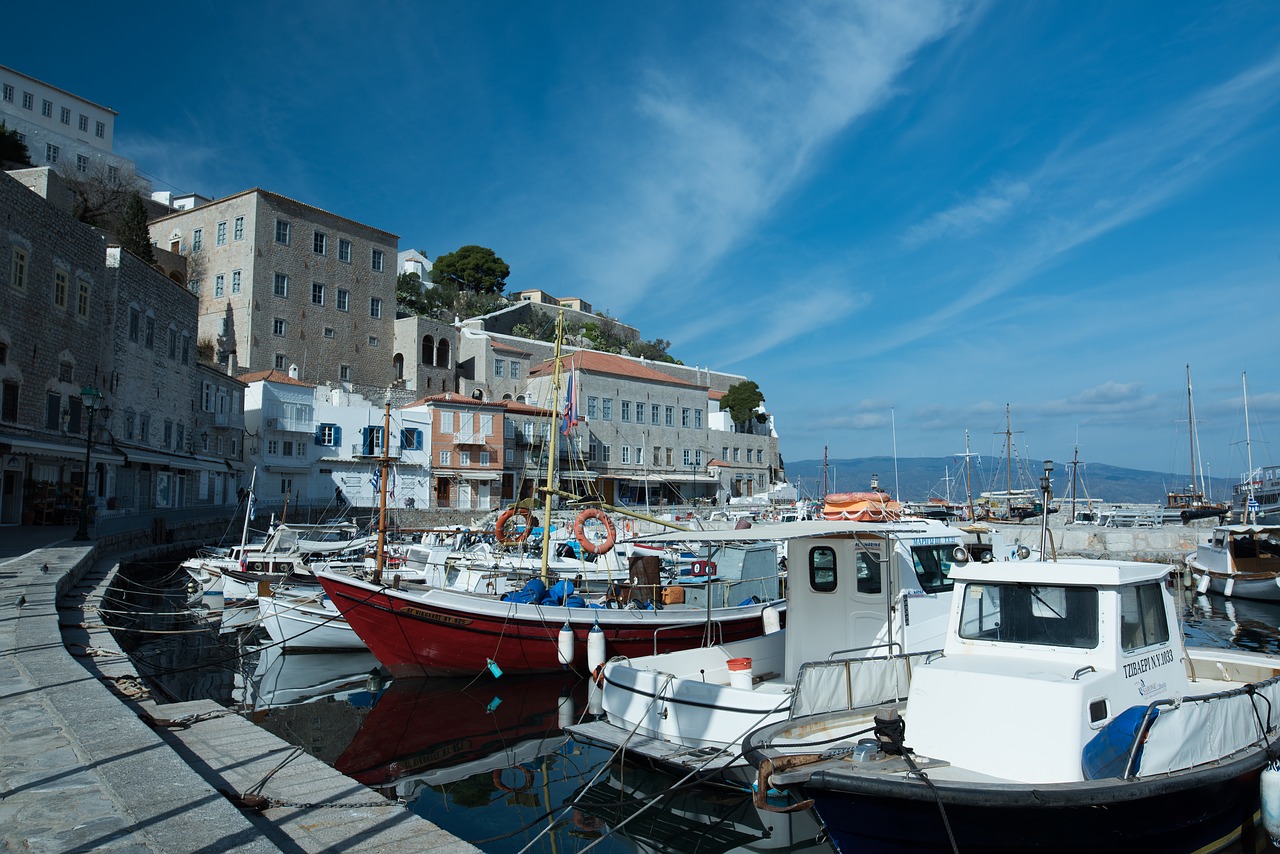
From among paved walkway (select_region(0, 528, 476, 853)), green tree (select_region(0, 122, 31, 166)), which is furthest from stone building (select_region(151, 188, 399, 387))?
paved walkway (select_region(0, 528, 476, 853))

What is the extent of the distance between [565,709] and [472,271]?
250ft

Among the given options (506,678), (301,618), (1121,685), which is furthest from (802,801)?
(301,618)

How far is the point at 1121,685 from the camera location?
7.45 meters

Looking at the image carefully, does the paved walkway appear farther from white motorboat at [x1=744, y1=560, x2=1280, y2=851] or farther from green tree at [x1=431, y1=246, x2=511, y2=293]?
green tree at [x1=431, y1=246, x2=511, y2=293]

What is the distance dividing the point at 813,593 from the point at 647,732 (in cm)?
290

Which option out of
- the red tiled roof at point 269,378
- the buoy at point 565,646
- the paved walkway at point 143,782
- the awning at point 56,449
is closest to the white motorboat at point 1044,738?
the paved walkway at point 143,782

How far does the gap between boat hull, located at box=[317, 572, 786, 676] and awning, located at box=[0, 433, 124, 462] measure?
15851mm

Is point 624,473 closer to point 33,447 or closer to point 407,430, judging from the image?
point 407,430

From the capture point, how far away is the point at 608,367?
204 ft

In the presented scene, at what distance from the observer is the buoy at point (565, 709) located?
46.4ft

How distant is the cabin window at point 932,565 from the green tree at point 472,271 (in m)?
78.3

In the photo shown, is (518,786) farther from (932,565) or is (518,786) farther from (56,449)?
(56,449)

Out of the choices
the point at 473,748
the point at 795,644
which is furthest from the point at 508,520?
the point at 795,644

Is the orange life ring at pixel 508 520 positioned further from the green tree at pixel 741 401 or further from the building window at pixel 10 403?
the green tree at pixel 741 401
